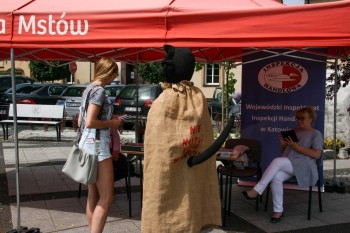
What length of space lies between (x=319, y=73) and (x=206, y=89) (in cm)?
2324

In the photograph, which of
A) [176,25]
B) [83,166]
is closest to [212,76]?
[176,25]

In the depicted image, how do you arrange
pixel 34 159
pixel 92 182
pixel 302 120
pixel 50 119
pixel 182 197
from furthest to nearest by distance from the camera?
pixel 50 119, pixel 34 159, pixel 302 120, pixel 92 182, pixel 182 197

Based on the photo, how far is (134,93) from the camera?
47.5ft

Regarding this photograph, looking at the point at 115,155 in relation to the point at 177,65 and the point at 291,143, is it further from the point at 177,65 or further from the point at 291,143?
the point at 291,143

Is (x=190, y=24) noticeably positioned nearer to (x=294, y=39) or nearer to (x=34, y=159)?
(x=294, y=39)

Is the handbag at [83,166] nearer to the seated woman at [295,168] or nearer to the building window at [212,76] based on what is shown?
the seated woman at [295,168]

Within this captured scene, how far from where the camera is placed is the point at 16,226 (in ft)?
15.7

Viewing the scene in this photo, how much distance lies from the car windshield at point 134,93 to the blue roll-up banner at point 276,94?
26.4ft

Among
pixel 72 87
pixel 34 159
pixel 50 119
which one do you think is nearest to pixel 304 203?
pixel 34 159

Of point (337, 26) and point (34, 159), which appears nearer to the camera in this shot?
point (337, 26)

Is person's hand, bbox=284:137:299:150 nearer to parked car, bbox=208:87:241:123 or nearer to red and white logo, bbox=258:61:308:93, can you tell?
red and white logo, bbox=258:61:308:93

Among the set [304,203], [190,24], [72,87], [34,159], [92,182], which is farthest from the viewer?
[72,87]

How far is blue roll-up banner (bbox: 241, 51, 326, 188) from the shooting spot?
20.1ft

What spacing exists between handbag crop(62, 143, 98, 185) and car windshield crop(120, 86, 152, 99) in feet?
34.5
